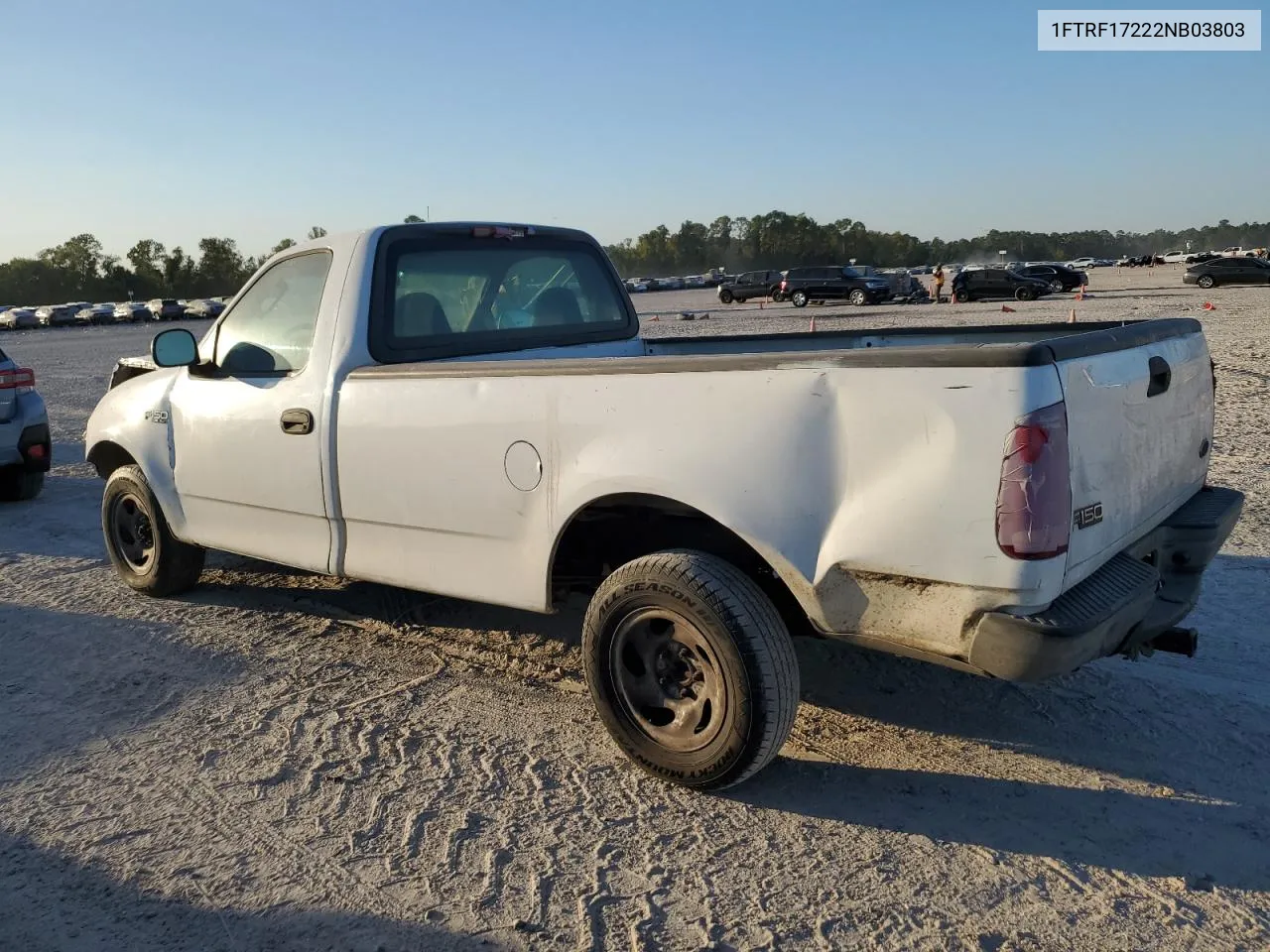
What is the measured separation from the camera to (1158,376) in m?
3.40

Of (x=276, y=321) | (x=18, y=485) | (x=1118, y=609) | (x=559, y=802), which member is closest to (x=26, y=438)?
(x=18, y=485)

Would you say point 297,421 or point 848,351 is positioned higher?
point 848,351

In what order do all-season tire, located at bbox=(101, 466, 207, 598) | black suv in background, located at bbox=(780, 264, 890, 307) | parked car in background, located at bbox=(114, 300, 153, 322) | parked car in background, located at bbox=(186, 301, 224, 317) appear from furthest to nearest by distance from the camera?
parked car in background, located at bbox=(186, 301, 224, 317), parked car in background, located at bbox=(114, 300, 153, 322), black suv in background, located at bbox=(780, 264, 890, 307), all-season tire, located at bbox=(101, 466, 207, 598)

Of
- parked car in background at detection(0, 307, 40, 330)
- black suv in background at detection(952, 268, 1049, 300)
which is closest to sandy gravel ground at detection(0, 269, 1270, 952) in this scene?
black suv in background at detection(952, 268, 1049, 300)

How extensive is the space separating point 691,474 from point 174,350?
3088 mm

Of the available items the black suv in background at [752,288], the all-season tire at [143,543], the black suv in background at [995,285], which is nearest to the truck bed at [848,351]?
the all-season tire at [143,543]

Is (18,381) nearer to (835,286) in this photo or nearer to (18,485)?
(18,485)

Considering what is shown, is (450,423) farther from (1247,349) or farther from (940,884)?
(1247,349)

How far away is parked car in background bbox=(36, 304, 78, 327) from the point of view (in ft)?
206

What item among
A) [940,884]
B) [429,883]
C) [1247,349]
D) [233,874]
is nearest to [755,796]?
[940,884]

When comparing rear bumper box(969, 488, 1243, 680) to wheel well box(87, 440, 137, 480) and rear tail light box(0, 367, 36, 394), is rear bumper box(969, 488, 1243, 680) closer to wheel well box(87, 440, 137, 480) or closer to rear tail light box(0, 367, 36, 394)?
wheel well box(87, 440, 137, 480)

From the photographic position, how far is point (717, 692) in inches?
133

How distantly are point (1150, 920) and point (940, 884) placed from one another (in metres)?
0.55

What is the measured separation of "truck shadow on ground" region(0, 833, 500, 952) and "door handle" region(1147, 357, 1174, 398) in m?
2.67
